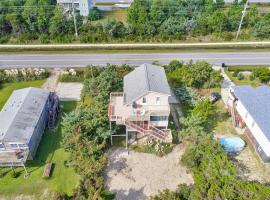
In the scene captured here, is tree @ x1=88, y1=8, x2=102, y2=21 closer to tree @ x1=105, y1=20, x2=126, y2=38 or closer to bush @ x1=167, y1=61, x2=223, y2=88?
tree @ x1=105, y1=20, x2=126, y2=38

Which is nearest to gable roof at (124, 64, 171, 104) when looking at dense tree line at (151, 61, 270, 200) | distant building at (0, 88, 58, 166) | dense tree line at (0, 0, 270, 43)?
dense tree line at (151, 61, 270, 200)

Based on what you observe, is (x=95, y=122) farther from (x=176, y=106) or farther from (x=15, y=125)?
(x=176, y=106)

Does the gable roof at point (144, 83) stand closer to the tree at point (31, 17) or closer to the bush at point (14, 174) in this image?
the bush at point (14, 174)

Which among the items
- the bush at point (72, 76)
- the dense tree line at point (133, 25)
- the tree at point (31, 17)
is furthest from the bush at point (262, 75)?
the tree at point (31, 17)

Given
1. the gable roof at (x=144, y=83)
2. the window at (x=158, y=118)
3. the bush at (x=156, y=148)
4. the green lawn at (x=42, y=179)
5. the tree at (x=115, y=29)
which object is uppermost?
the tree at (x=115, y=29)

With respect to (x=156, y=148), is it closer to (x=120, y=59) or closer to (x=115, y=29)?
(x=120, y=59)

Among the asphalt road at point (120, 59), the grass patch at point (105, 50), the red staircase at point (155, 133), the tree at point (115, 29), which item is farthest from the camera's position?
the tree at point (115, 29)

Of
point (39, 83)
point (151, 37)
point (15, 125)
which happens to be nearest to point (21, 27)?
point (39, 83)
